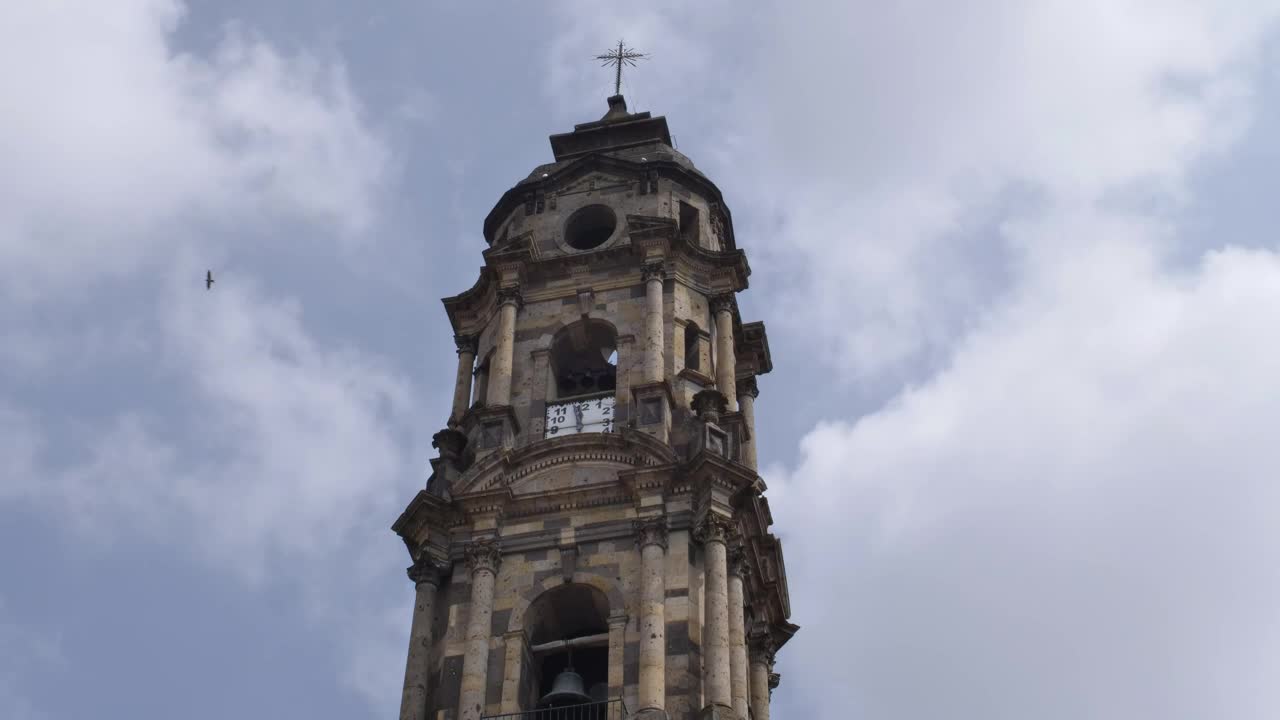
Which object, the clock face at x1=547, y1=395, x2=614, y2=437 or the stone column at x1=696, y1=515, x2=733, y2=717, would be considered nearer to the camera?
the stone column at x1=696, y1=515, x2=733, y2=717

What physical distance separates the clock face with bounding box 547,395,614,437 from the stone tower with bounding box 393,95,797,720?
0.06m

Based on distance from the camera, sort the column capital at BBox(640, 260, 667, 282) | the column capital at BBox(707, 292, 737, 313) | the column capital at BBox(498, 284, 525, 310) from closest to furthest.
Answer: the column capital at BBox(640, 260, 667, 282)
the column capital at BBox(498, 284, 525, 310)
the column capital at BBox(707, 292, 737, 313)

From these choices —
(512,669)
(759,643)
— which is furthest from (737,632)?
(759,643)

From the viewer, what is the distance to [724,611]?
110 ft

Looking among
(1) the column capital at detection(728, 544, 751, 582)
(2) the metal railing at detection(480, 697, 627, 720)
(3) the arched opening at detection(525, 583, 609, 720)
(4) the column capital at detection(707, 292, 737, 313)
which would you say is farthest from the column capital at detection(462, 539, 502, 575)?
(4) the column capital at detection(707, 292, 737, 313)

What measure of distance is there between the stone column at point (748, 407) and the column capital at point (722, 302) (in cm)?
249

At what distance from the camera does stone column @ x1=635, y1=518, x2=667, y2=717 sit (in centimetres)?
3212

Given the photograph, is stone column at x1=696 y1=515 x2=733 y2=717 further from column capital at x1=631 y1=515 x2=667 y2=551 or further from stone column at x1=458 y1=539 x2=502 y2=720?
stone column at x1=458 y1=539 x2=502 y2=720

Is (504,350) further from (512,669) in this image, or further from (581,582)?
(512,669)

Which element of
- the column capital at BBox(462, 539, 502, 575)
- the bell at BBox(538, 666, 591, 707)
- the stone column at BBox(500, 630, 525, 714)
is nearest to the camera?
the stone column at BBox(500, 630, 525, 714)

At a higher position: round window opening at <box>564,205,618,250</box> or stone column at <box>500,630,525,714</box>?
round window opening at <box>564,205,618,250</box>

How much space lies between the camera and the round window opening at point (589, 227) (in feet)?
143

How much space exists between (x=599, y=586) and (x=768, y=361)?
11171 mm

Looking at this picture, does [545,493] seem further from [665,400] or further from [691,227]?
[691,227]
